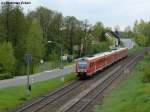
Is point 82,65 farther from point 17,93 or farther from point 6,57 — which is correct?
point 17,93

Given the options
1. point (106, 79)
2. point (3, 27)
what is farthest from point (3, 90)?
point (3, 27)

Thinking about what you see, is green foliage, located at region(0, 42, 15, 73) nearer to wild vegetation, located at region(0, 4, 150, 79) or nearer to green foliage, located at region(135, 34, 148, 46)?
wild vegetation, located at region(0, 4, 150, 79)

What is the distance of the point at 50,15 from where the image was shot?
11969 centimetres

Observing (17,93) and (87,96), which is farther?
(87,96)

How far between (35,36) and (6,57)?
14.8 metres

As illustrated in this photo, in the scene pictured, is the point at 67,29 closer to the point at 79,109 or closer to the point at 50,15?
the point at 50,15

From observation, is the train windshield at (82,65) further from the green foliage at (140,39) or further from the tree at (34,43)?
the green foliage at (140,39)

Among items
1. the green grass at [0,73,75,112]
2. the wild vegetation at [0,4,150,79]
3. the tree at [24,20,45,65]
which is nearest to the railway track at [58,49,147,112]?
the green grass at [0,73,75,112]

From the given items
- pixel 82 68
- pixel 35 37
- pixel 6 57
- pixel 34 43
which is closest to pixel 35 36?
pixel 35 37

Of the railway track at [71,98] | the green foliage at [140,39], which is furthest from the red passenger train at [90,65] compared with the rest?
the green foliage at [140,39]

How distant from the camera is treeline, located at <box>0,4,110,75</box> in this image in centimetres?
8111

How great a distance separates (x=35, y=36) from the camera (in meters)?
89.6

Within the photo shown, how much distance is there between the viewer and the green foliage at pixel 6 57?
7581 centimetres

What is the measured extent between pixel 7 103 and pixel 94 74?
3244 cm
